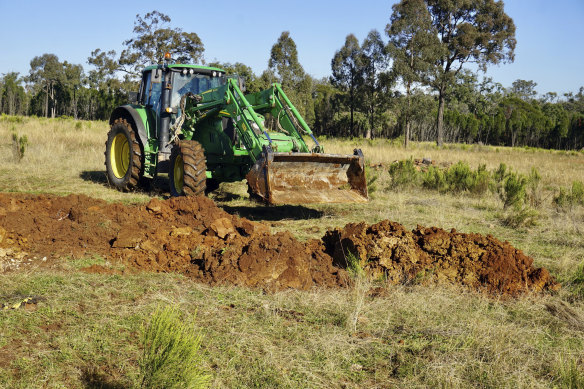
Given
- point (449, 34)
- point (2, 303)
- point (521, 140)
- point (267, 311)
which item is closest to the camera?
point (2, 303)

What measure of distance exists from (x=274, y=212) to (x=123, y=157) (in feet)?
13.1

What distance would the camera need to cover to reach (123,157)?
33.5ft

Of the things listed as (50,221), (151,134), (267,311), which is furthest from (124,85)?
(267,311)

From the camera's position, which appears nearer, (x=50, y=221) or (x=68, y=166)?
(x=50, y=221)

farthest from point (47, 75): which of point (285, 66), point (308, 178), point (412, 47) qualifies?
point (308, 178)

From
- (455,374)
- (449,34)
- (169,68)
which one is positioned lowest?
(455,374)

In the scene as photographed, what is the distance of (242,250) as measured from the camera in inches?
186

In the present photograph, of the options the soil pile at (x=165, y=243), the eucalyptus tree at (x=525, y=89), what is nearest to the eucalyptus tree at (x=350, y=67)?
the soil pile at (x=165, y=243)

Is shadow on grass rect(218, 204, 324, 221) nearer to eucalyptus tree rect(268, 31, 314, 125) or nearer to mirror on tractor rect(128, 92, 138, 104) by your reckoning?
mirror on tractor rect(128, 92, 138, 104)

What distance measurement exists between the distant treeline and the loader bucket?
23.0 meters

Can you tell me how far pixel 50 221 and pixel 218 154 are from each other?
12.1ft

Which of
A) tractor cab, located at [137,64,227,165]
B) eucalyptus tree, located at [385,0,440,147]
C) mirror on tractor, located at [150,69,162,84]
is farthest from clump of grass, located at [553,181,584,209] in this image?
eucalyptus tree, located at [385,0,440,147]

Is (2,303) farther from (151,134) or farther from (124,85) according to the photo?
(124,85)

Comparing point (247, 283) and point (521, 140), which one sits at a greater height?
point (521, 140)
